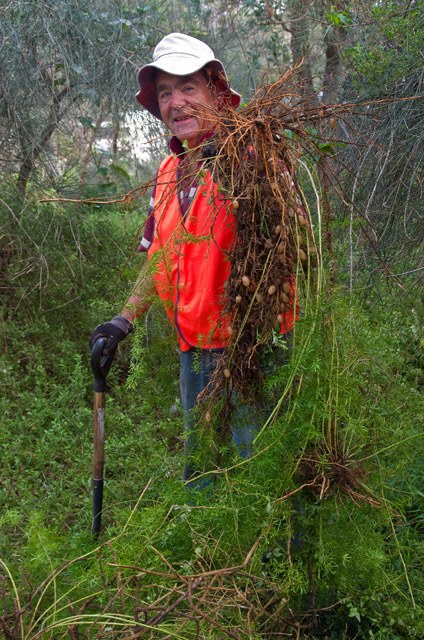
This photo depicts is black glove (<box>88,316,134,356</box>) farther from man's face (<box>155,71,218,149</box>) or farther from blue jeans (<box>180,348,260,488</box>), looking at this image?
man's face (<box>155,71,218,149</box>)

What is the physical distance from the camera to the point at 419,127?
3.34m

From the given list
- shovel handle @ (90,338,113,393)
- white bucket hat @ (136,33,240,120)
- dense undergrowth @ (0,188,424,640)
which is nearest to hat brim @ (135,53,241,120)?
white bucket hat @ (136,33,240,120)

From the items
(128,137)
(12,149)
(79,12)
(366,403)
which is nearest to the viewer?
(366,403)

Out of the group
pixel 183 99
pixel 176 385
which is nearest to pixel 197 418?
pixel 176 385

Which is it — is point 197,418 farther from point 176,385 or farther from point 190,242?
point 176,385

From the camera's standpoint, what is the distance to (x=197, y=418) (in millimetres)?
2707

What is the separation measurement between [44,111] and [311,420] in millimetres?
4288

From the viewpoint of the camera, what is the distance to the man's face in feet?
8.99

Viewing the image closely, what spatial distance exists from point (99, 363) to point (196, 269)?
0.57 metres

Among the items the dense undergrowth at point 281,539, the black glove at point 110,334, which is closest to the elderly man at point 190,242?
the black glove at point 110,334

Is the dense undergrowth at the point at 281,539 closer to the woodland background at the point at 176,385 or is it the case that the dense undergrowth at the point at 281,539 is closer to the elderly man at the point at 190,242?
the woodland background at the point at 176,385

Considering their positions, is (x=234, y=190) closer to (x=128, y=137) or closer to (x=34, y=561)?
(x=34, y=561)

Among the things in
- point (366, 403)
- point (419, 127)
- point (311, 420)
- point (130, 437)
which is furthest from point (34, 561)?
point (419, 127)

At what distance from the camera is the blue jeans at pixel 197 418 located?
2.40 meters
